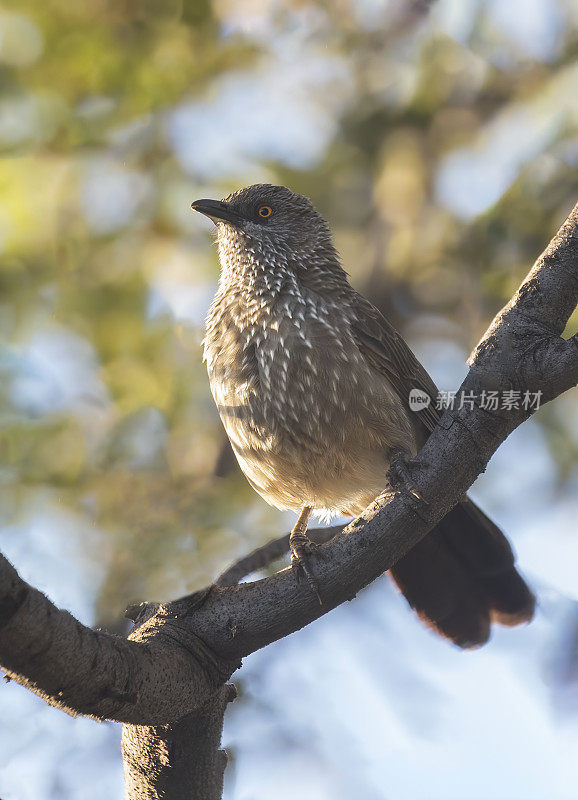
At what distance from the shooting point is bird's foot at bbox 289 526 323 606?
2854 millimetres

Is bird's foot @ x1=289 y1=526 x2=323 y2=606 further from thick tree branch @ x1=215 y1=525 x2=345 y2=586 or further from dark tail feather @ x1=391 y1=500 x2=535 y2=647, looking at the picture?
dark tail feather @ x1=391 y1=500 x2=535 y2=647

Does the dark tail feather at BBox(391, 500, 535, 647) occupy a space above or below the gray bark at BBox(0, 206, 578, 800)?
above

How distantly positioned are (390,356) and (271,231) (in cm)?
98

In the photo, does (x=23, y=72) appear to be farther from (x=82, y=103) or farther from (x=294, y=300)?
(x=294, y=300)

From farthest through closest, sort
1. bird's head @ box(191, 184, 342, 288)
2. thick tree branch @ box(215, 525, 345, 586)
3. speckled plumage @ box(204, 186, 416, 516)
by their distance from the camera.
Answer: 1. bird's head @ box(191, 184, 342, 288)
2. speckled plumage @ box(204, 186, 416, 516)
3. thick tree branch @ box(215, 525, 345, 586)

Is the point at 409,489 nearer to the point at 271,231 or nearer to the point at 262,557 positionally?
the point at 262,557

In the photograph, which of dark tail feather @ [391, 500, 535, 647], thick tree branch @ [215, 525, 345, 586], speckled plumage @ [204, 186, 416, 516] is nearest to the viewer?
thick tree branch @ [215, 525, 345, 586]

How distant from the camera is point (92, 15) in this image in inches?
175

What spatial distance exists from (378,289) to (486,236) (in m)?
0.73

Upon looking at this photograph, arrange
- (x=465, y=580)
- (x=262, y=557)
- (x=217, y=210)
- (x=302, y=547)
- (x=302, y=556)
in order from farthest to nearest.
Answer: (x=217, y=210), (x=465, y=580), (x=262, y=557), (x=302, y=547), (x=302, y=556)

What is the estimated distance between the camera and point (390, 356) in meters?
4.02

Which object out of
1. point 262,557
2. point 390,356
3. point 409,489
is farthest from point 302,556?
point 390,356

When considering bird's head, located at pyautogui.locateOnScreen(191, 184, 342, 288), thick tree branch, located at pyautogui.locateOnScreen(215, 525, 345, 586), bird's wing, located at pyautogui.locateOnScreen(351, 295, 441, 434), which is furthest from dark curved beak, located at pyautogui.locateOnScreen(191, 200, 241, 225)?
thick tree branch, located at pyautogui.locateOnScreen(215, 525, 345, 586)

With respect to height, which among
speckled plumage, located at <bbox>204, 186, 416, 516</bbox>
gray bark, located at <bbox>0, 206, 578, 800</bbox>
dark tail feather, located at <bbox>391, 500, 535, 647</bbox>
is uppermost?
speckled plumage, located at <bbox>204, 186, 416, 516</bbox>
